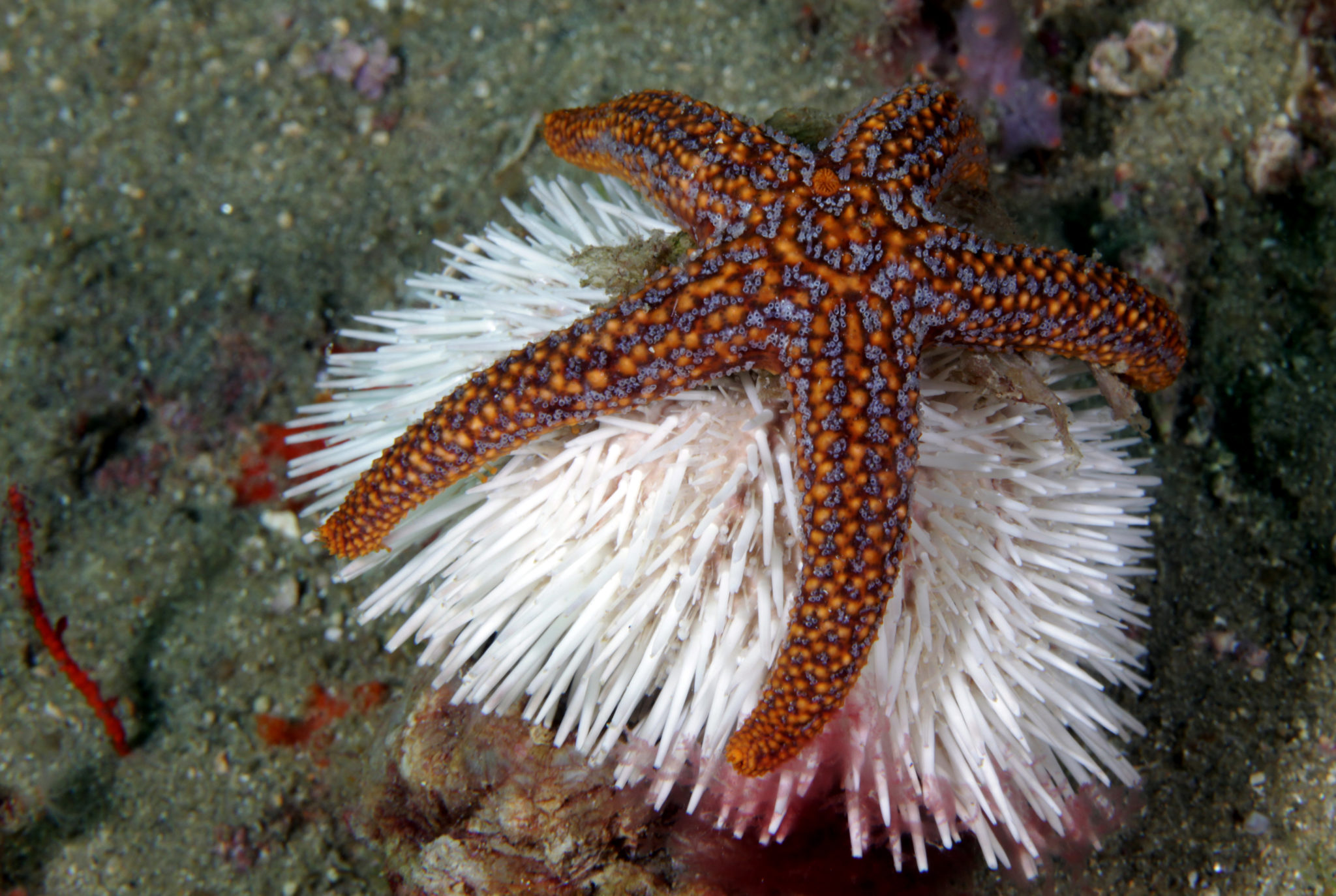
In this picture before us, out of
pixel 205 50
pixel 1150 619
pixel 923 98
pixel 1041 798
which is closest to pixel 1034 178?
pixel 923 98

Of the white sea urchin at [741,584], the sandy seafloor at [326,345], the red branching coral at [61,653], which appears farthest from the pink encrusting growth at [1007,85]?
the red branching coral at [61,653]

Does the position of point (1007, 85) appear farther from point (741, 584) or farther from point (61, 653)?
point (61, 653)

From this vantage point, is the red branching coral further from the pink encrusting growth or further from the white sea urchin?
the pink encrusting growth

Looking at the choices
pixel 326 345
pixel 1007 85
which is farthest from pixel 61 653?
pixel 1007 85

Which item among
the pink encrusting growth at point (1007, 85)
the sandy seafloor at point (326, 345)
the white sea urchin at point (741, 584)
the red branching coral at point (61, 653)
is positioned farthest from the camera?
the pink encrusting growth at point (1007, 85)

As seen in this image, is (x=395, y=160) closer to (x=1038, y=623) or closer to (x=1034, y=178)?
(x=1034, y=178)

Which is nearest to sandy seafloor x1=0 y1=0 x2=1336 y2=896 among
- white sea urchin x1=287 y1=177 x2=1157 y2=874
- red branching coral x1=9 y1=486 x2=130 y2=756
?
red branching coral x1=9 y1=486 x2=130 y2=756

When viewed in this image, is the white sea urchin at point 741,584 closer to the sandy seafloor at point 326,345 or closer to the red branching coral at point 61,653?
the sandy seafloor at point 326,345
